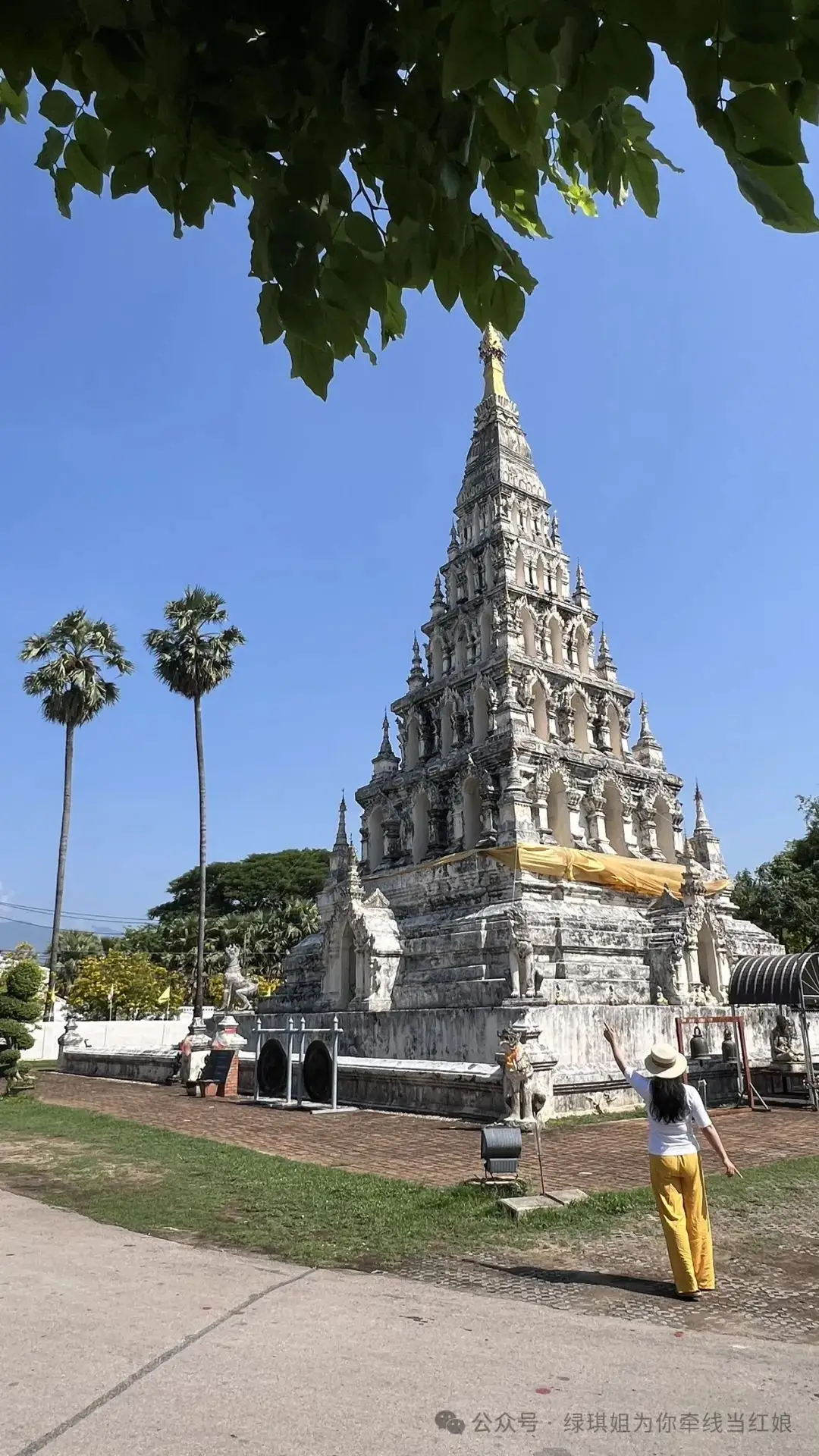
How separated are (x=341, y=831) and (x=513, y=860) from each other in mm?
9442

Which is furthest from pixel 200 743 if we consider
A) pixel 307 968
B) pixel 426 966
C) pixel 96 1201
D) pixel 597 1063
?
pixel 96 1201

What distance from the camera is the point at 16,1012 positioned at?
21.1 metres

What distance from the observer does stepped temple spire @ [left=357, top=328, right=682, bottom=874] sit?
28.6m

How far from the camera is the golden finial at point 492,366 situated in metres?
37.7

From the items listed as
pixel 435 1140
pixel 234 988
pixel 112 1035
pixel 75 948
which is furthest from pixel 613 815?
pixel 75 948

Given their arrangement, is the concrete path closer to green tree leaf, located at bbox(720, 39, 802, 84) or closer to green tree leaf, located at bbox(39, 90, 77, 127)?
green tree leaf, located at bbox(720, 39, 802, 84)

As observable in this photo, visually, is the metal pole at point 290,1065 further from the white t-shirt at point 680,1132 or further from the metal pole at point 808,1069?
the white t-shirt at point 680,1132

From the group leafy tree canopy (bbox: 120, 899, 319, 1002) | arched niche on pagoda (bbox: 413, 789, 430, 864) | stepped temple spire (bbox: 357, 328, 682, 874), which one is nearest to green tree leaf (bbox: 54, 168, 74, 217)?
stepped temple spire (bbox: 357, 328, 682, 874)

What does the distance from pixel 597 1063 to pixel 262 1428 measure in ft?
48.3

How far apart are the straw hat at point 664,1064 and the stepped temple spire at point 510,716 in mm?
19250

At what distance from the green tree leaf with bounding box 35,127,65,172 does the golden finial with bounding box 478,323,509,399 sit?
120ft

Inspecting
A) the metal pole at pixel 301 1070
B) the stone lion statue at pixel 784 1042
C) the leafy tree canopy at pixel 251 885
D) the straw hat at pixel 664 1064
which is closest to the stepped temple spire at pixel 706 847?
the stone lion statue at pixel 784 1042

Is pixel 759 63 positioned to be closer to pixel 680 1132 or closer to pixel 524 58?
pixel 524 58

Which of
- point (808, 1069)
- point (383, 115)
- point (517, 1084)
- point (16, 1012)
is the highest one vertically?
point (383, 115)
